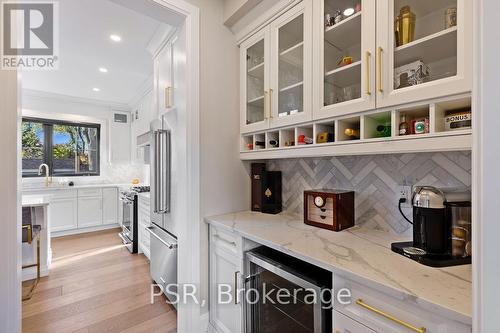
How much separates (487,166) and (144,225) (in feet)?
11.2

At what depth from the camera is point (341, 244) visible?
1211mm

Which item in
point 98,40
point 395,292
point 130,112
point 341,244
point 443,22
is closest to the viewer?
point 395,292

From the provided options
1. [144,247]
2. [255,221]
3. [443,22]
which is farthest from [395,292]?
[144,247]

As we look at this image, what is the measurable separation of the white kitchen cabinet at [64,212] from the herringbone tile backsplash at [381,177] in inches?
176

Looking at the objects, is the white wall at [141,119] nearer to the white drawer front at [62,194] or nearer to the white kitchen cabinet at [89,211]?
the white kitchen cabinet at [89,211]

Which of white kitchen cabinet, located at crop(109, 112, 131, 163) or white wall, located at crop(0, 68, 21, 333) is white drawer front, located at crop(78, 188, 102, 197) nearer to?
white kitchen cabinet, located at crop(109, 112, 131, 163)

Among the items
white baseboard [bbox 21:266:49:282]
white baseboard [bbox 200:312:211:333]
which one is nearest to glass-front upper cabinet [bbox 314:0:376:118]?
white baseboard [bbox 200:312:211:333]

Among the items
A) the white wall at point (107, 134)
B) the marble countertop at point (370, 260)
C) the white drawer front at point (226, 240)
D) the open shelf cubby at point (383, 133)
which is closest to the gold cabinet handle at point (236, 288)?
the white drawer front at point (226, 240)

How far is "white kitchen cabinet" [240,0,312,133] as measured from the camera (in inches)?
57.7

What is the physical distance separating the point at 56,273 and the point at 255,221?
2773 millimetres

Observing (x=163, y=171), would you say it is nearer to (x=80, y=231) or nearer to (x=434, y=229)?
(x=434, y=229)

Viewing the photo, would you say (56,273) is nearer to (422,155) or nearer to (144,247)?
(144,247)

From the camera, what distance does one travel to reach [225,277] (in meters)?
1.62

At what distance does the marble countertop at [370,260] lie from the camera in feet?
2.40
